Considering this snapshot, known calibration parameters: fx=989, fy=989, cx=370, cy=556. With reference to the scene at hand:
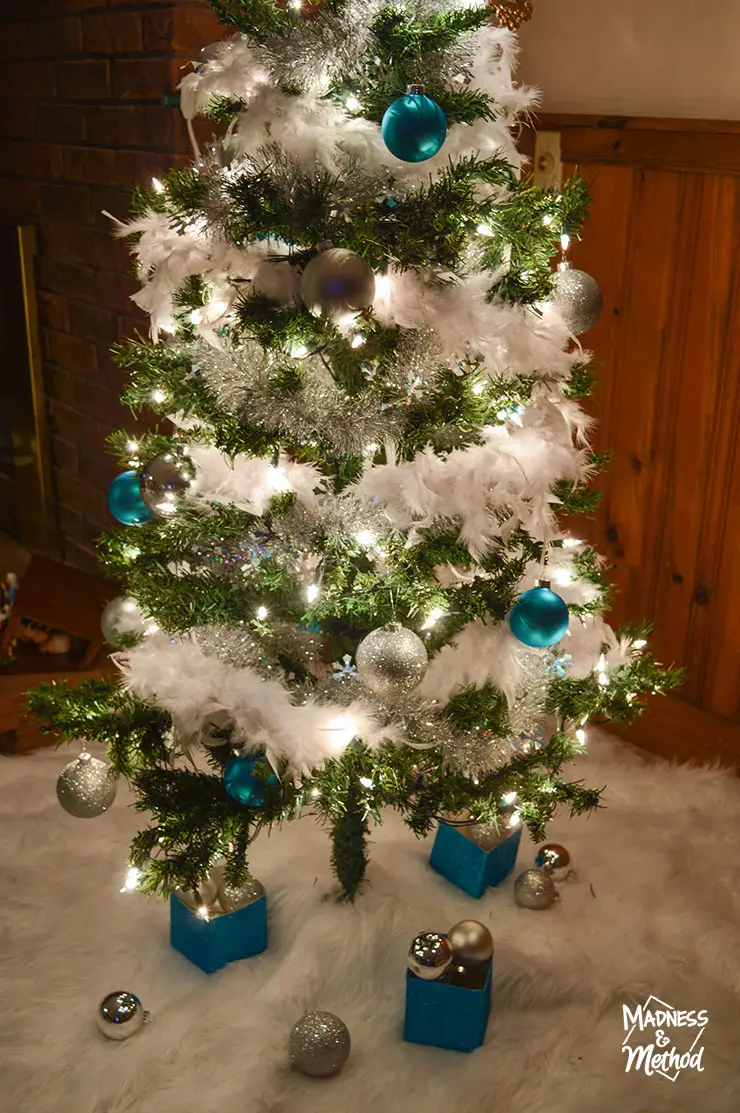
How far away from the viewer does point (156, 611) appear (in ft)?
4.71

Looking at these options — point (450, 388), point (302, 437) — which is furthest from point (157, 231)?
point (450, 388)

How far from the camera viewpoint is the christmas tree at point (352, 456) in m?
1.25

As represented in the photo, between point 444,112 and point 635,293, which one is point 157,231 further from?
point 635,293

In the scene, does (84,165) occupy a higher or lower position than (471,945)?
higher

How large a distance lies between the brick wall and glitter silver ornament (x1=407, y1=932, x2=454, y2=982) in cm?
153

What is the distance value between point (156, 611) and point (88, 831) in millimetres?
655

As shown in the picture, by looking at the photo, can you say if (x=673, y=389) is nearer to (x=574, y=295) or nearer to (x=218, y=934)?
(x=574, y=295)

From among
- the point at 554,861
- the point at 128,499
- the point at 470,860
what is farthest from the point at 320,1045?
the point at 128,499

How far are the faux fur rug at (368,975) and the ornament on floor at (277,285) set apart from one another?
99 centimetres

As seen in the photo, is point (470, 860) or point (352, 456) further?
point (470, 860)

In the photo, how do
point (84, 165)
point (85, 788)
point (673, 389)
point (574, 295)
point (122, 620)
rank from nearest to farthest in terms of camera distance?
point (574, 295)
point (85, 788)
point (122, 620)
point (673, 389)
point (84, 165)

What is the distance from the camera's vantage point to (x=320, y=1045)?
1.36 meters

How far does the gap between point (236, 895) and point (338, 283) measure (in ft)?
3.15

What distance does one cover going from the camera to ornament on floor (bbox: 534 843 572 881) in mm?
1763
